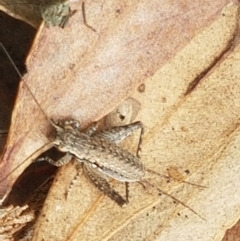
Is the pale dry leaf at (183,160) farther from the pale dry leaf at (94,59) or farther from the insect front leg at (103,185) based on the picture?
the pale dry leaf at (94,59)

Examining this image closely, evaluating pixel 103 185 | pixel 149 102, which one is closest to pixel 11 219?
pixel 103 185

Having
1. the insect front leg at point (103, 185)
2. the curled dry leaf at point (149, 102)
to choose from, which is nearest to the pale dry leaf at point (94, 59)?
the curled dry leaf at point (149, 102)

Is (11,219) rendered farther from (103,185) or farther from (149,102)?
(149,102)

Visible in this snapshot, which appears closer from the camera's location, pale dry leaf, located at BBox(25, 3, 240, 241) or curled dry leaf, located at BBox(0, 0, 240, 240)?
curled dry leaf, located at BBox(0, 0, 240, 240)

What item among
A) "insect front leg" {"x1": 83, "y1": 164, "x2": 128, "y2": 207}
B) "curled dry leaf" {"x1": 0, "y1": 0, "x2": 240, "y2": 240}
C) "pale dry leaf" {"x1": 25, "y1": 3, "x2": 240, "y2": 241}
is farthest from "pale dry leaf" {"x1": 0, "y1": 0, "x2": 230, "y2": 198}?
"insect front leg" {"x1": 83, "y1": 164, "x2": 128, "y2": 207}

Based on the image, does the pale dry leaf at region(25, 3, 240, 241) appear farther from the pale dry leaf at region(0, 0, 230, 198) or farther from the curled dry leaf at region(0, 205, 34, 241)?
the pale dry leaf at region(0, 0, 230, 198)

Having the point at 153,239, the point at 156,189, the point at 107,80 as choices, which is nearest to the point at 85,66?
the point at 107,80
